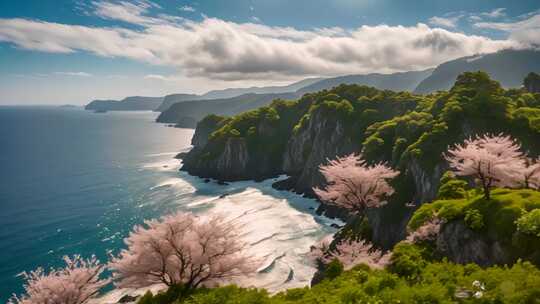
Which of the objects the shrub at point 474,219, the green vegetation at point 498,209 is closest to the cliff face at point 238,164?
the green vegetation at point 498,209

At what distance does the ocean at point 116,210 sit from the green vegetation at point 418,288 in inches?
538

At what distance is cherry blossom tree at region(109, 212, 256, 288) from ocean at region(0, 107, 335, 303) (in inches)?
168

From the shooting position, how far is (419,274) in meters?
21.8

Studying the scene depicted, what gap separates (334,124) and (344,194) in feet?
219

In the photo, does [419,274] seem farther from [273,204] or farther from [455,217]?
[273,204]

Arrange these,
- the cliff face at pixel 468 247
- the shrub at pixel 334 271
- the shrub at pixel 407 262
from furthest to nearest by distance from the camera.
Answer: the shrub at pixel 334 271, the cliff face at pixel 468 247, the shrub at pixel 407 262

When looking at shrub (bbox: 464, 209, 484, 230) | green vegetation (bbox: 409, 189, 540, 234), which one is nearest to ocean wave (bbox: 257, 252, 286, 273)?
green vegetation (bbox: 409, 189, 540, 234)

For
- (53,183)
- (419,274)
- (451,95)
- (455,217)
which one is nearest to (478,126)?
(451,95)

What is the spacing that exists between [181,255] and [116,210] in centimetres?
6619

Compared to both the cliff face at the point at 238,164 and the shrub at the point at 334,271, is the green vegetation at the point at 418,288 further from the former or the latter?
the cliff face at the point at 238,164

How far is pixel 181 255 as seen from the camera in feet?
89.9

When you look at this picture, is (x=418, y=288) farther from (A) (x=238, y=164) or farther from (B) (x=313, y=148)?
(A) (x=238, y=164)

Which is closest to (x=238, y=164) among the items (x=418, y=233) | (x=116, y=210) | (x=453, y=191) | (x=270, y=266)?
(x=116, y=210)

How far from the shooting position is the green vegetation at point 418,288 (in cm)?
1538
